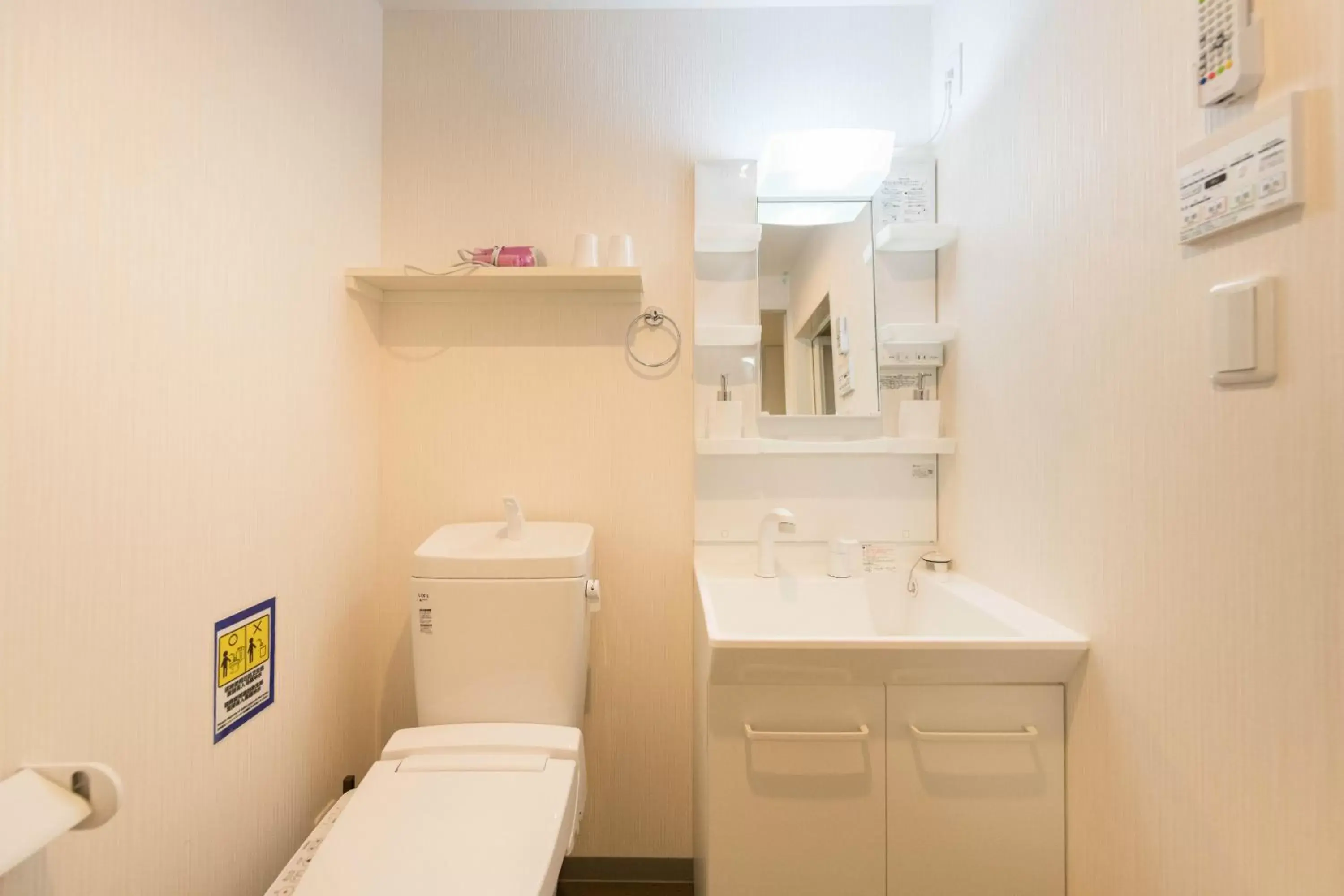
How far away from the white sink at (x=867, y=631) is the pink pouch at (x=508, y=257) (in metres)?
0.90

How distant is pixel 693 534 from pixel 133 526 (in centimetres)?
115

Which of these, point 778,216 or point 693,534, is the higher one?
point 778,216

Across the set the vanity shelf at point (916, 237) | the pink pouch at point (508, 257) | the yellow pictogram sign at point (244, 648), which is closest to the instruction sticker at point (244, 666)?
the yellow pictogram sign at point (244, 648)

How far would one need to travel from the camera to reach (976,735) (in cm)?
108

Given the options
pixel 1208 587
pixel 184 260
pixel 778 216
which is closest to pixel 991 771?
pixel 1208 587

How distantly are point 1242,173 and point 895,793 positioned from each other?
1057 mm

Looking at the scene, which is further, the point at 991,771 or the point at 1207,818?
the point at 991,771

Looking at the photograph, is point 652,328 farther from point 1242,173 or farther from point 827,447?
point 1242,173

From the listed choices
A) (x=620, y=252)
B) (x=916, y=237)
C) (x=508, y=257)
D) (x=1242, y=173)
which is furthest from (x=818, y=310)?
(x=1242, y=173)

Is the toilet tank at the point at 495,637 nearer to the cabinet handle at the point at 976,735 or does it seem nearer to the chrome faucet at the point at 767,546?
the chrome faucet at the point at 767,546

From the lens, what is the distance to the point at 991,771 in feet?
3.60

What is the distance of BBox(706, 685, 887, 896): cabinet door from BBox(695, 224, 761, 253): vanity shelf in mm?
1082

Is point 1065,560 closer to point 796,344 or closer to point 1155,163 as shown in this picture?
point 1155,163

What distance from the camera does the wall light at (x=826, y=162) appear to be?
1496 millimetres
